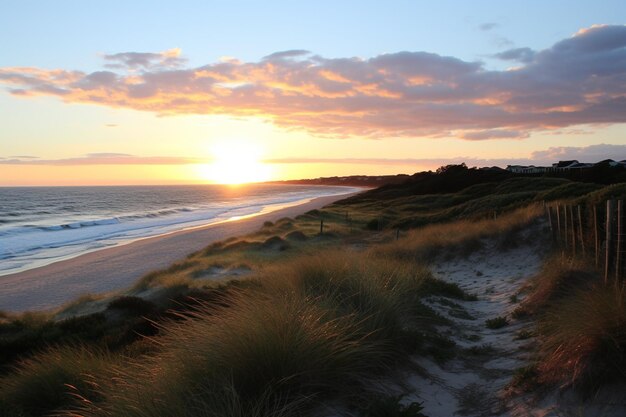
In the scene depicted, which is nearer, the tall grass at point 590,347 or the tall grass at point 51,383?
the tall grass at point 590,347

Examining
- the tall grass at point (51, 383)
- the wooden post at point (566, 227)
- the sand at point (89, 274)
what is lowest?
the sand at point (89, 274)

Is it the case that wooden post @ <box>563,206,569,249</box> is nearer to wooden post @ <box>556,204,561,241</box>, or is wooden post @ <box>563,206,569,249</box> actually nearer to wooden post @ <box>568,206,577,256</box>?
wooden post @ <box>568,206,577,256</box>

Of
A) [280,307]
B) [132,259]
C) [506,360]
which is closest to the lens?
[280,307]

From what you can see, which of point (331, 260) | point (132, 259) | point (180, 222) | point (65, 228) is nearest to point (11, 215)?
point (65, 228)

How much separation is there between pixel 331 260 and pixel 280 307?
284cm

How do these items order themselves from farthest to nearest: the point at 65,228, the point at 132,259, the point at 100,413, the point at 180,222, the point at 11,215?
the point at 11,215, the point at 180,222, the point at 65,228, the point at 132,259, the point at 100,413

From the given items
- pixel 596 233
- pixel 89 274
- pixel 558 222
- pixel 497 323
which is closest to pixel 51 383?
pixel 497 323

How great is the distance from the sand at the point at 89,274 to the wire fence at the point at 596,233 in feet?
53.3

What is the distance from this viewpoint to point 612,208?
6.98 meters

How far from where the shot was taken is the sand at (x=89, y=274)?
19.9 metres

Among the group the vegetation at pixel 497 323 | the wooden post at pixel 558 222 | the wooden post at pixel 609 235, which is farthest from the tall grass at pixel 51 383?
the wooden post at pixel 558 222

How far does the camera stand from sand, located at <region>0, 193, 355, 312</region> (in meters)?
19.9

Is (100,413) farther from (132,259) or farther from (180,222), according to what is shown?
(180,222)

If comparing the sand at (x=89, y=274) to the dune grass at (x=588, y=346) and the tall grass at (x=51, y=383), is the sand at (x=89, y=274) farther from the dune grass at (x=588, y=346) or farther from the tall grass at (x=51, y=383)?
the dune grass at (x=588, y=346)
